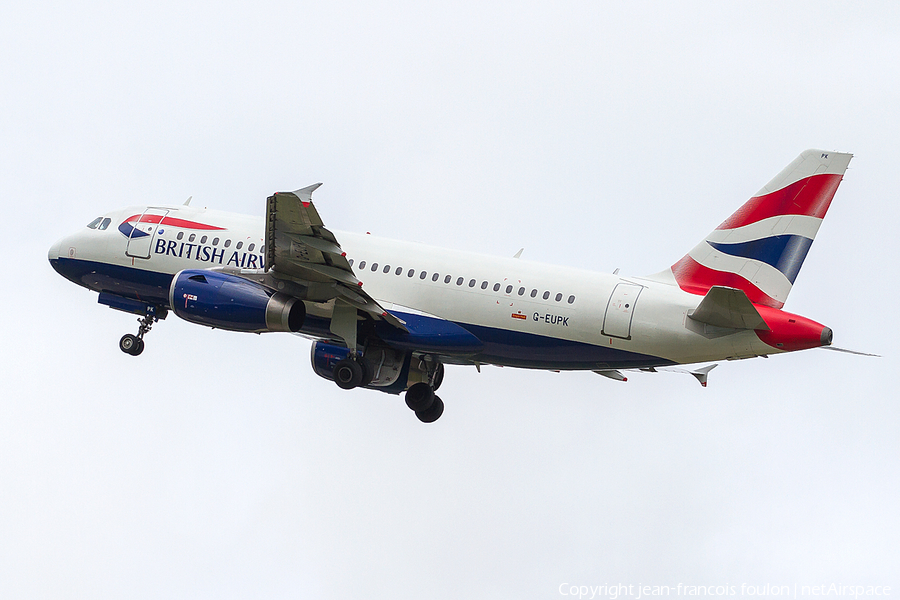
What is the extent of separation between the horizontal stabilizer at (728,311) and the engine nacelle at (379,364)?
34.7 feet

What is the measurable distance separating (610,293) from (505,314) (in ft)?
10.6

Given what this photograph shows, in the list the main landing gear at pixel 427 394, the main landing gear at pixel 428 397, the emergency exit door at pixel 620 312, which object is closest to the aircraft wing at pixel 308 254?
the main landing gear at pixel 427 394

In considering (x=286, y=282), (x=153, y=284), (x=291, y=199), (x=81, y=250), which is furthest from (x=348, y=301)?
(x=81, y=250)

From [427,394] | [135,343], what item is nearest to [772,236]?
[427,394]

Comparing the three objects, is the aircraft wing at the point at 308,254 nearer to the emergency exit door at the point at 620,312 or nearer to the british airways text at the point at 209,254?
the british airways text at the point at 209,254

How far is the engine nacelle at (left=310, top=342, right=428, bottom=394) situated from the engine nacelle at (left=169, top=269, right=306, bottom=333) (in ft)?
9.94

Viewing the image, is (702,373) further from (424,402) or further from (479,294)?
(424,402)

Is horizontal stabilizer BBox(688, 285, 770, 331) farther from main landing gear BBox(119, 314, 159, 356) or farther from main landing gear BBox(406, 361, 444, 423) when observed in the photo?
main landing gear BBox(119, 314, 159, 356)

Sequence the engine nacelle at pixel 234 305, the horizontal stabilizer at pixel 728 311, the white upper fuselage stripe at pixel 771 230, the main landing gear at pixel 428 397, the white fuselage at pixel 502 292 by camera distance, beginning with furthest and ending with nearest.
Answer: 1. the main landing gear at pixel 428 397
2. the engine nacelle at pixel 234 305
3. the white upper fuselage stripe at pixel 771 230
4. the white fuselage at pixel 502 292
5. the horizontal stabilizer at pixel 728 311

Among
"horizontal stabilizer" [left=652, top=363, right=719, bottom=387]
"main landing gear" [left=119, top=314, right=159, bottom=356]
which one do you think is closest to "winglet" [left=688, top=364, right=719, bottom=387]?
"horizontal stabilizer" [left=652, top=363, right=719, bottom=387]

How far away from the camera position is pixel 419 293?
128 ft

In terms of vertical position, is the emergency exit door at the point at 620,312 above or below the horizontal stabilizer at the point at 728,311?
below

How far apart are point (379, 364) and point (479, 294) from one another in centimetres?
486

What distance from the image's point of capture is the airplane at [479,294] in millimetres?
35594
